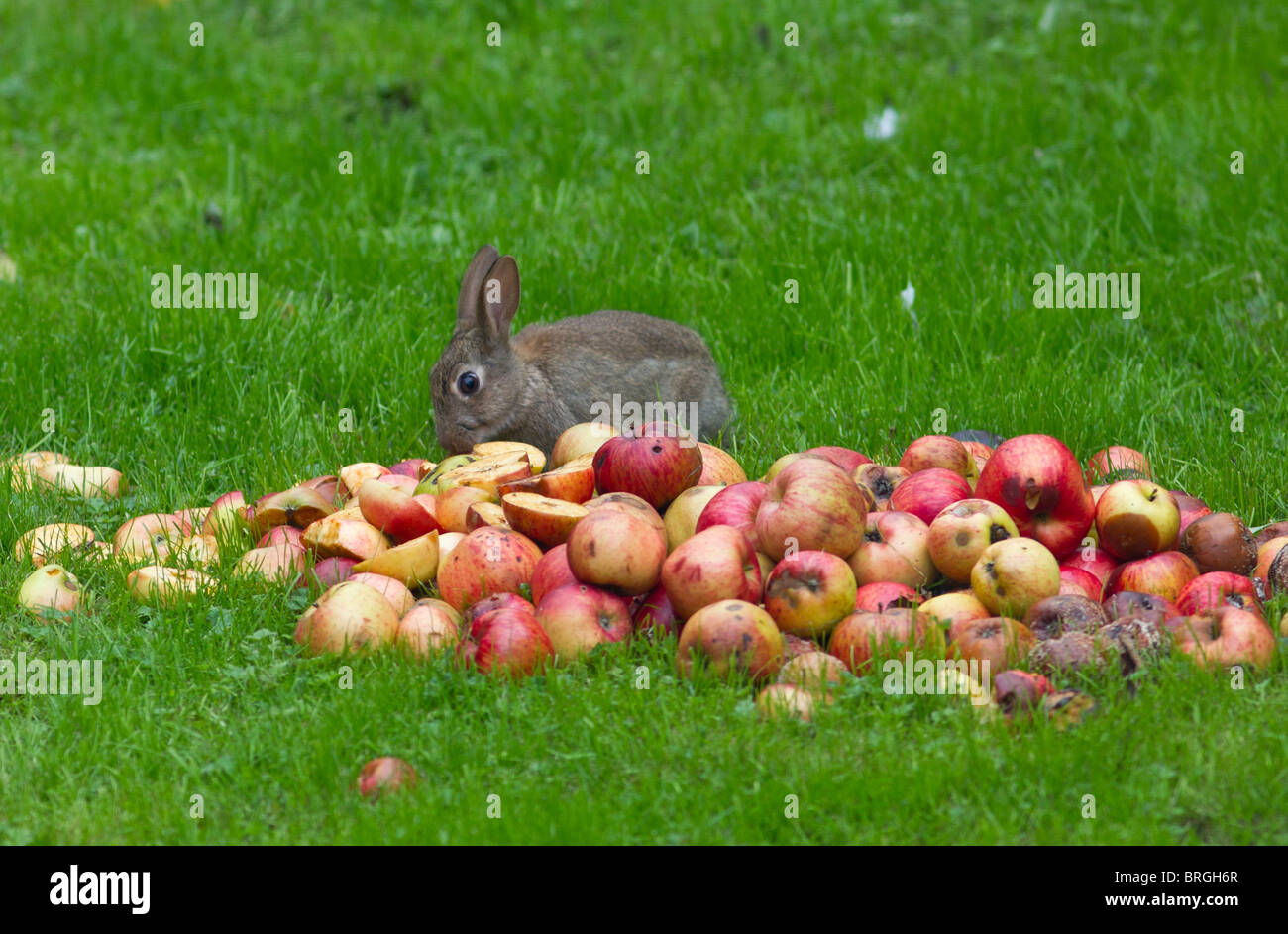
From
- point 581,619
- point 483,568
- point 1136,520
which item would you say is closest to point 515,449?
point 483,568

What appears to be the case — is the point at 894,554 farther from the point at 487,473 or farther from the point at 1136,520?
the point at 487,473

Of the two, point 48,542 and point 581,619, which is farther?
point 48,542

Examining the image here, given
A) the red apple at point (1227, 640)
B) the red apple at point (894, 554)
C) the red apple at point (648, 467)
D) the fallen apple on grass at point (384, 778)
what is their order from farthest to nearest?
the red apple at point (648, 467)
the red apple at point (894, 554)
the red apple at point (1227, 640)
the fallen apple on grass at point (384, 778)

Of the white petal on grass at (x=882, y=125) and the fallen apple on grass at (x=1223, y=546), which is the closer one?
the fallen apple on grass at (x=1223, y=546)

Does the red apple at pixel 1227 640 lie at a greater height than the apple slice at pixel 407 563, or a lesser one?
lesser

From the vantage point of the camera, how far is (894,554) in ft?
13.3

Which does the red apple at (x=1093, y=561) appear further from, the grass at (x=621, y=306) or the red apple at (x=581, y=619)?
the red apple at (x=581, y=619)

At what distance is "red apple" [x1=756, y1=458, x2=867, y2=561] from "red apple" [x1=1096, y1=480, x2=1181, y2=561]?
74cm

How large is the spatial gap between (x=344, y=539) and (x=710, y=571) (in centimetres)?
120

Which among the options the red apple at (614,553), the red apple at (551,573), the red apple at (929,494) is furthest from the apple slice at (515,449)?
the red apple at (929,494)

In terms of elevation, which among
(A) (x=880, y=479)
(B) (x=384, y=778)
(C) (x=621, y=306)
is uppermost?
(C) (x=621, y=306)

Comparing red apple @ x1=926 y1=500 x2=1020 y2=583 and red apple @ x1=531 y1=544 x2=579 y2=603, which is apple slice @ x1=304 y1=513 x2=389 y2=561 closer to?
red apple @ x1=531 y1=544 x2=579 y2=603

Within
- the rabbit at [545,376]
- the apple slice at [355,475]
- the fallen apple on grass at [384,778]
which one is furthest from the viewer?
the rabbit at [545,376]

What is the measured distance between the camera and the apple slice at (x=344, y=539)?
14.1ft
